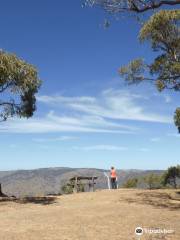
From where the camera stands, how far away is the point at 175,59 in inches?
1176

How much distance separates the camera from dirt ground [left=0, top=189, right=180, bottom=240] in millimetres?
16719

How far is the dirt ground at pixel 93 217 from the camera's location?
16.7m

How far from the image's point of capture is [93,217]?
21062mm

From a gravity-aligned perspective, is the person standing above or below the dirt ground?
above

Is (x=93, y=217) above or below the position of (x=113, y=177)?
below

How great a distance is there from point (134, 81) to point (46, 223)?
15.8 meters

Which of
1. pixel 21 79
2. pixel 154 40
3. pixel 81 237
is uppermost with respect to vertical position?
pixel 154 40

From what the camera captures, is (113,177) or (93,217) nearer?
(93,217)

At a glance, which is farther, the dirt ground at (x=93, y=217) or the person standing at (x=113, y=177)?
the person standing at (x=113, y=177)

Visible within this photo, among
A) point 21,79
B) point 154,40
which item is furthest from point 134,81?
point 21,79

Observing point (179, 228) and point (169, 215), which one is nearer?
point (179, 228)

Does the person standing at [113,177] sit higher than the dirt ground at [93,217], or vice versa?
the person standing at [113,177]

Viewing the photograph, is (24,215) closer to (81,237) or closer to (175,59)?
(81,237)

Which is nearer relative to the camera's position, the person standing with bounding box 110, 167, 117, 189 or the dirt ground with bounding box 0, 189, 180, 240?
the dirt ground with bounding box 0, 189, 180, 240
